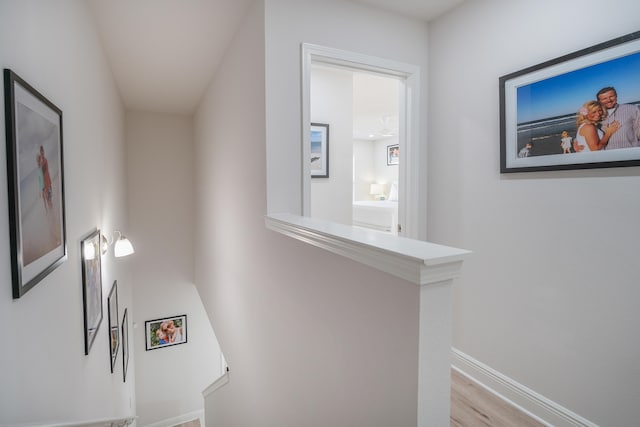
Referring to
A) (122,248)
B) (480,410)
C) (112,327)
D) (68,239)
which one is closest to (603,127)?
(480,410)

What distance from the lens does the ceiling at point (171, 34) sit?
7.52 feet

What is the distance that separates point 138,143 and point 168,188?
78cm

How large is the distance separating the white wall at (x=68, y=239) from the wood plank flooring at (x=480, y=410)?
189 cm

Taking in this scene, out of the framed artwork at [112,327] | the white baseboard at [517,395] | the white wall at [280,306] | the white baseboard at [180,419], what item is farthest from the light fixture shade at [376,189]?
the framed artwork at [112,327]

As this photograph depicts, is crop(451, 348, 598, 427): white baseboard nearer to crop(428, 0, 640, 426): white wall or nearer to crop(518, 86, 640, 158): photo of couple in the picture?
crop(428, 0, 640, 426): white wall

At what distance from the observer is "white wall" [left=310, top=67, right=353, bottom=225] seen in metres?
3.43

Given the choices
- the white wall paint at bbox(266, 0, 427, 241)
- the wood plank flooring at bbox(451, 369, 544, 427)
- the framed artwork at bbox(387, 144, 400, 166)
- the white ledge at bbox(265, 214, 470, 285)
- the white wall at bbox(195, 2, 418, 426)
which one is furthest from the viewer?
the framed artwork at bbox(387, 144, 400, 166)

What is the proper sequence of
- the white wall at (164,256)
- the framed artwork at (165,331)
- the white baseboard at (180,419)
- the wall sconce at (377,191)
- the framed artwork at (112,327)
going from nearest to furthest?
the framed artwork at (112,327) < the white wall at (164,256) < the framed artwork at (165,331) < the white baseboard at (180,419) < the wall sconce at (377,191)

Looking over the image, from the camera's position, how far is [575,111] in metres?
1.71

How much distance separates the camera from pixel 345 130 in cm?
356

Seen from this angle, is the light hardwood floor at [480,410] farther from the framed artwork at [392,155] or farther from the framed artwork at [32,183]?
the framed artwork at [392,155]

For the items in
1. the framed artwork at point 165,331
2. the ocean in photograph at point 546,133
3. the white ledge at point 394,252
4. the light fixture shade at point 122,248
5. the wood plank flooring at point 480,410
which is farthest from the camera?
the framed artwork at point 165,331

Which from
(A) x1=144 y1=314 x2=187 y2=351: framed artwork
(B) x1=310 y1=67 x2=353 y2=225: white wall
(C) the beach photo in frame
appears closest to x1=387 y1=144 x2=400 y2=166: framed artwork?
(B) x1=310 y1=67 x2=353 y2=225: white wall

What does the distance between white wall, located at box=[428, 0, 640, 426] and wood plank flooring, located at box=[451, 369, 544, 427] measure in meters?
0.18
